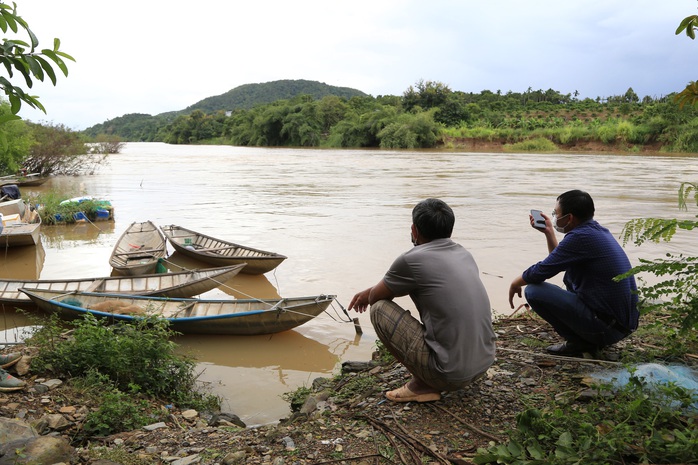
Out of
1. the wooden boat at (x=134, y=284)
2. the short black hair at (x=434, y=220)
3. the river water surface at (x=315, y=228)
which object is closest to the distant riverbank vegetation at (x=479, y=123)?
the river water surface at (x=315, y=228)

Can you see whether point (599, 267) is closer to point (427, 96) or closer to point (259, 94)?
point (427, 96)

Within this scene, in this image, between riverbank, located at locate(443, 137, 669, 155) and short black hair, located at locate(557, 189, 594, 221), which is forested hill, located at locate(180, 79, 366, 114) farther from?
short black hair, located at locate(557, 189, 594, 221)

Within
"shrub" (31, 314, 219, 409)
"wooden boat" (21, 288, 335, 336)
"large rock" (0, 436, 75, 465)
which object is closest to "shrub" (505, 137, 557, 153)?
"wooden boat" (21, 288, 335, 336)

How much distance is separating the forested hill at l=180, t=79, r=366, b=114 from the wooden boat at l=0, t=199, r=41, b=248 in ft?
414

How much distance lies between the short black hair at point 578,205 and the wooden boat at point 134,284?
5154 millimetres

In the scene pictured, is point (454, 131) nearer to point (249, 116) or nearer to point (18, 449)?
point (249, 116)

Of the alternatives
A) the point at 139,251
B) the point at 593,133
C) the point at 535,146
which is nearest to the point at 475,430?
the point at 139,251

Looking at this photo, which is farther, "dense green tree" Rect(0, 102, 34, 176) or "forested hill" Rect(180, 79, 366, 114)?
"forested hill" Rect(180, 79, 366, 114)

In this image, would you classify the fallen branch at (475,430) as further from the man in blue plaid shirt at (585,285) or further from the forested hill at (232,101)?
the forested hill at (232,101)

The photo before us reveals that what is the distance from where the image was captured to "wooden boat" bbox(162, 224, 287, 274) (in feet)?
29.9

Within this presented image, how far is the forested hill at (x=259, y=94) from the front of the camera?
460 ft

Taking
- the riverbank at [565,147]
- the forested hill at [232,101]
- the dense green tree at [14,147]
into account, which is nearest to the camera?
the dense green tree at [14,147]

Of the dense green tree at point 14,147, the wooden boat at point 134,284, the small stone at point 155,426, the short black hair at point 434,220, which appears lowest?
the wooden boat at point 134,284

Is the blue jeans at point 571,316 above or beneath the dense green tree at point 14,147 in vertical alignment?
beneath
